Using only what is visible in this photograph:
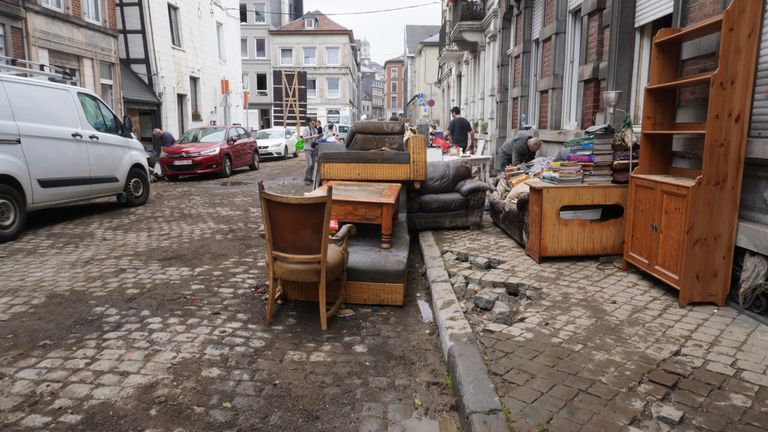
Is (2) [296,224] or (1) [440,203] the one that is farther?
(1) [440,203]

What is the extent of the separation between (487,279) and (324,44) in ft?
167

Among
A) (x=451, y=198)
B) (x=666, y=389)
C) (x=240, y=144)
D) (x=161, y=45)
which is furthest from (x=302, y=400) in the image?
(x=161, y=45)

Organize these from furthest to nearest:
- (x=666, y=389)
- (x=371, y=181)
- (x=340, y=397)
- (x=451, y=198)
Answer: (x=451, y=198)
(x=371, y=181)
(x=340, y=397)
(x=666, y=389)

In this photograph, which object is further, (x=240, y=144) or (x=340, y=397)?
(x=240, y=144)

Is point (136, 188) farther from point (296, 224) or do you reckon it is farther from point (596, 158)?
point (596, 158)

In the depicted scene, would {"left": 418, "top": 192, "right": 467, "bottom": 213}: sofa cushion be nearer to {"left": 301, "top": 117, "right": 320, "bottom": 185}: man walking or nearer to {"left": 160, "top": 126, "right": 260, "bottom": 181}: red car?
{"left": 301, "top": 117, "right": 320, "bottom": 185}: man walking

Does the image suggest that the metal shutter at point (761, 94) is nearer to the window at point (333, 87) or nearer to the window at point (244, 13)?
the window at point (244, 13)

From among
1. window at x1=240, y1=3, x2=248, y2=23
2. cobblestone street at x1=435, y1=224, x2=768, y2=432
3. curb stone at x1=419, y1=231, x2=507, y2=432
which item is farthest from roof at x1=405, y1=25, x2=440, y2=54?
curb stone at x1=419, y1=231, x2=507, y2=432

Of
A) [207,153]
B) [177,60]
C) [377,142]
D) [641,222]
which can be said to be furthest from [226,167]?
[641,222]

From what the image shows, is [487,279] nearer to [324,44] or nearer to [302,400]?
[302,400]

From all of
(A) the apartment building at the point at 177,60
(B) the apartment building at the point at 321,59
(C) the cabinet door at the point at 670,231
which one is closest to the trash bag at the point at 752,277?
(C) the cabinet door at the point at 670,231

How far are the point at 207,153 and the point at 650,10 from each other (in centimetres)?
1259

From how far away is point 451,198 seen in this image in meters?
7.92

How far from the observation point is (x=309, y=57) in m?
52.7
